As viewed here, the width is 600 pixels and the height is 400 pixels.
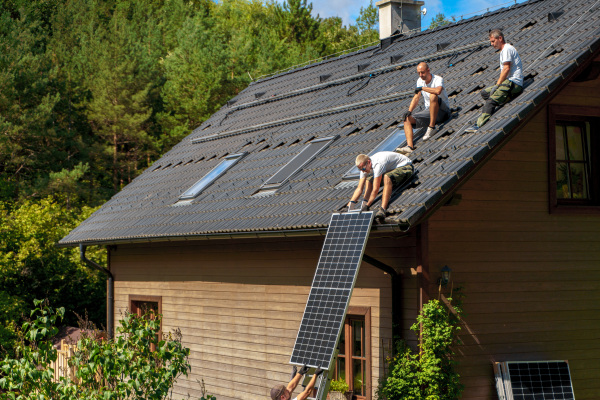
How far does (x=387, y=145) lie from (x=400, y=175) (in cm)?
167

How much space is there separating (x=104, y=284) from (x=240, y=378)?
12.5m

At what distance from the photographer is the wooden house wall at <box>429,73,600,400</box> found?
9664 mm

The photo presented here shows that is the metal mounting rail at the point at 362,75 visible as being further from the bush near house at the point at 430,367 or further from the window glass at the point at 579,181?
the bush near house at the point at 430,367

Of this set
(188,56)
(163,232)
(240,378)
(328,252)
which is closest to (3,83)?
(188,56)

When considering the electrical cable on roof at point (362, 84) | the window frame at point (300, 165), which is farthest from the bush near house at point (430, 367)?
the electrical cable on roof at point (362, 84)

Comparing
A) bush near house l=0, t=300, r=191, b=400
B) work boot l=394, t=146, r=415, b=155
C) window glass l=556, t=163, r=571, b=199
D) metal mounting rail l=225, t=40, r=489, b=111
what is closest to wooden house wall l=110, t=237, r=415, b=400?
work boot l=394, t=146, r=415, b=155

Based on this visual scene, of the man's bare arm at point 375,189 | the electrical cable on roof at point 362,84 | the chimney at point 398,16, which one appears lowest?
the man's bare arm at point 375,189

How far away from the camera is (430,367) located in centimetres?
891

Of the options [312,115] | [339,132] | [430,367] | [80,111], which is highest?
[80,111]

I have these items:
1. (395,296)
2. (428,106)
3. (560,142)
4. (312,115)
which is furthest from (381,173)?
(312,115)

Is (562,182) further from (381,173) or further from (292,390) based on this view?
(292,390)

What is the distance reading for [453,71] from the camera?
12.6 meters

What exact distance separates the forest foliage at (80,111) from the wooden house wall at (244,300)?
24.5 ft

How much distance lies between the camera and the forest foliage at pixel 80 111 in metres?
23.3
